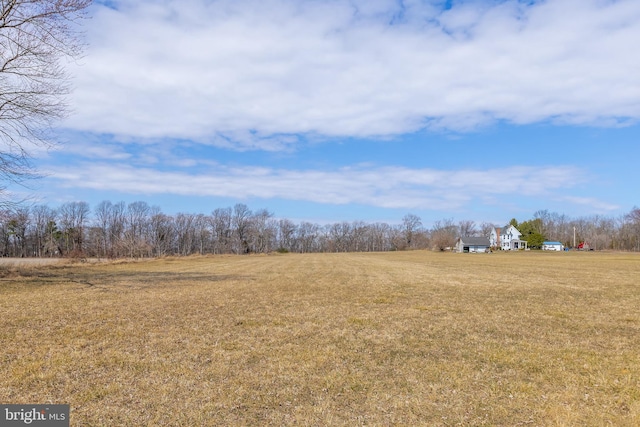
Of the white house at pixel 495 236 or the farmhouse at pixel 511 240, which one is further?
the white house at pixel 495 236

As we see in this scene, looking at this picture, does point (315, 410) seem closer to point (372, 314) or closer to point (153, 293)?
point (372, 314)

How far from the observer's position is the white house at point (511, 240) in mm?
112562

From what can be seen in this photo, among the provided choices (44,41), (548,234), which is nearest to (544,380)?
(44,41)

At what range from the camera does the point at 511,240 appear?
115m

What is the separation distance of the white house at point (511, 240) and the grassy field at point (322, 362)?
113 m

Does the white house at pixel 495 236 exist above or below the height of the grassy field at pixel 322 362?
above

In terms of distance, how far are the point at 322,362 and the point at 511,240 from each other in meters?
123

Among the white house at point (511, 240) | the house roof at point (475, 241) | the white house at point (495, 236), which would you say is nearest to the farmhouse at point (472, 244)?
the house roof at point (475, 241)

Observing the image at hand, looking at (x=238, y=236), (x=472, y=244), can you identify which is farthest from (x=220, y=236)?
(x=472, y=244)

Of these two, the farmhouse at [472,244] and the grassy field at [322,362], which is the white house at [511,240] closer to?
the farmhouse at [472,244]

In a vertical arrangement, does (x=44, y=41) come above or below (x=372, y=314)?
above

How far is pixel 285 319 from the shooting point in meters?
9.25

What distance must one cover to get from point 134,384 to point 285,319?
464cm

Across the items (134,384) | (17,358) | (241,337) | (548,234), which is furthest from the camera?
(548,234)
